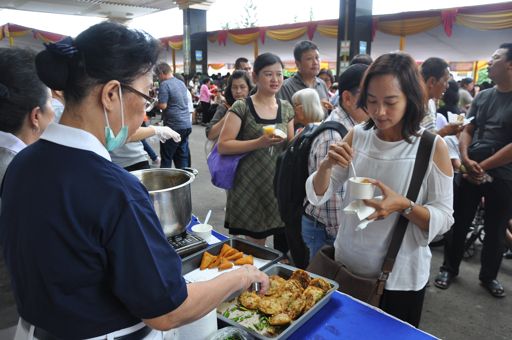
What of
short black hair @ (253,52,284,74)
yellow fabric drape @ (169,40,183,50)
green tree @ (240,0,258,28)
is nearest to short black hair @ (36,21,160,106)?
short black hair @ (253,52,284,74)

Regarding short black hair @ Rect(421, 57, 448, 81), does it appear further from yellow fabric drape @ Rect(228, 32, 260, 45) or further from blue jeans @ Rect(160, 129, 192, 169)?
yellow fabric drape @ Rect(228, 32, 260, 45)

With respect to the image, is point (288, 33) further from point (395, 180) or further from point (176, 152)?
point (395, 180)

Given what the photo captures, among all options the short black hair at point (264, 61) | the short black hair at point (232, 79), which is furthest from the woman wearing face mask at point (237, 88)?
the short black hair at point (264, 61)

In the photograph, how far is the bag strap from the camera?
139 centimetres

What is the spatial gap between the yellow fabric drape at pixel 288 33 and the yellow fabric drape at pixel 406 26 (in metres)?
2.73

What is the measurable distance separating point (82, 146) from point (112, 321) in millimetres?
404

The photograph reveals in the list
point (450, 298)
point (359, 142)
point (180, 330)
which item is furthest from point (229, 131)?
point (450, 298)

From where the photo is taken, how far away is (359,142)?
1589mm

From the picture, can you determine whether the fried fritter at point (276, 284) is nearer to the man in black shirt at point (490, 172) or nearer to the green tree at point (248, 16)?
the man in black shirt at point (490, 172)

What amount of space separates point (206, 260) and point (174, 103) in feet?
14.3

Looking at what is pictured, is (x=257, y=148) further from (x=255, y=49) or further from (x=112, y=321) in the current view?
(x=255, y=49)

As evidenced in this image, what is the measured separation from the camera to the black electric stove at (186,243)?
62.5 inches

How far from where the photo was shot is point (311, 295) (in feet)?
4.24

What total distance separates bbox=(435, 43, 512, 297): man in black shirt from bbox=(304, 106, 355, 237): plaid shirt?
1.38 metres
